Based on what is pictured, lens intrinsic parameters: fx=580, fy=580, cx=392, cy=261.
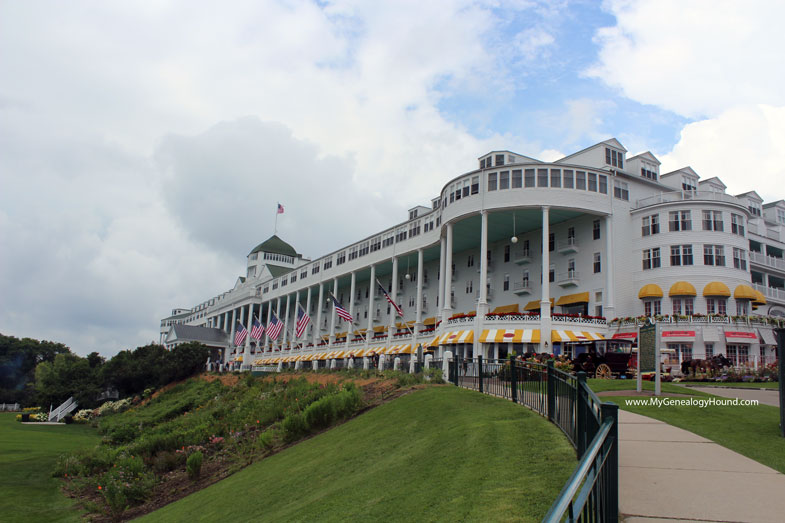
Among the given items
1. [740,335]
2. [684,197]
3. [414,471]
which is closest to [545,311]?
[740,335]

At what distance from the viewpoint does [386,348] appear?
55.4m

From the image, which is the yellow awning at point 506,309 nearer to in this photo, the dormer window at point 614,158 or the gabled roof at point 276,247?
the dormer window at point 614,158

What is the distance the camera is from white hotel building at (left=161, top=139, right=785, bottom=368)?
40.0 m

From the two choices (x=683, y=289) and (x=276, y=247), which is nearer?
(x=683, y=289)

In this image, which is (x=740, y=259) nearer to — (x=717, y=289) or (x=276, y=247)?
(x=717, y=289)

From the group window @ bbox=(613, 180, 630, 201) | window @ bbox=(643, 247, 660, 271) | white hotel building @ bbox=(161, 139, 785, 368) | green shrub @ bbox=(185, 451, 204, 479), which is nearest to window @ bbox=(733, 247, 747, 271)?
white hotel building @ bbox=(161, 139, 785, 368)

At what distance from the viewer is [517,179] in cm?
4409

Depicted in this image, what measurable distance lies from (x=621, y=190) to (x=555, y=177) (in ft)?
20.3

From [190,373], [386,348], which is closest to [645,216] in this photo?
[386,348]

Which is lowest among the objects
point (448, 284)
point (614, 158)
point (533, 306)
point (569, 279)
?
point (533, 306)

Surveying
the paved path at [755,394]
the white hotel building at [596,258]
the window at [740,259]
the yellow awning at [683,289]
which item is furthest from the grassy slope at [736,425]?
the window at [740,259]

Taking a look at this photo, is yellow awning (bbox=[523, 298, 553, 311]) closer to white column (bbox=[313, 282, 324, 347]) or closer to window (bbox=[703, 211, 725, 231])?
window (bbox=[703, 211, 725, 231])

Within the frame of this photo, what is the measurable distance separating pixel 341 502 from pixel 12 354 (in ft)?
380

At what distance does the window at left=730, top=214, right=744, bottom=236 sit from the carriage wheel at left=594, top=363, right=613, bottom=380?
20.6 m
